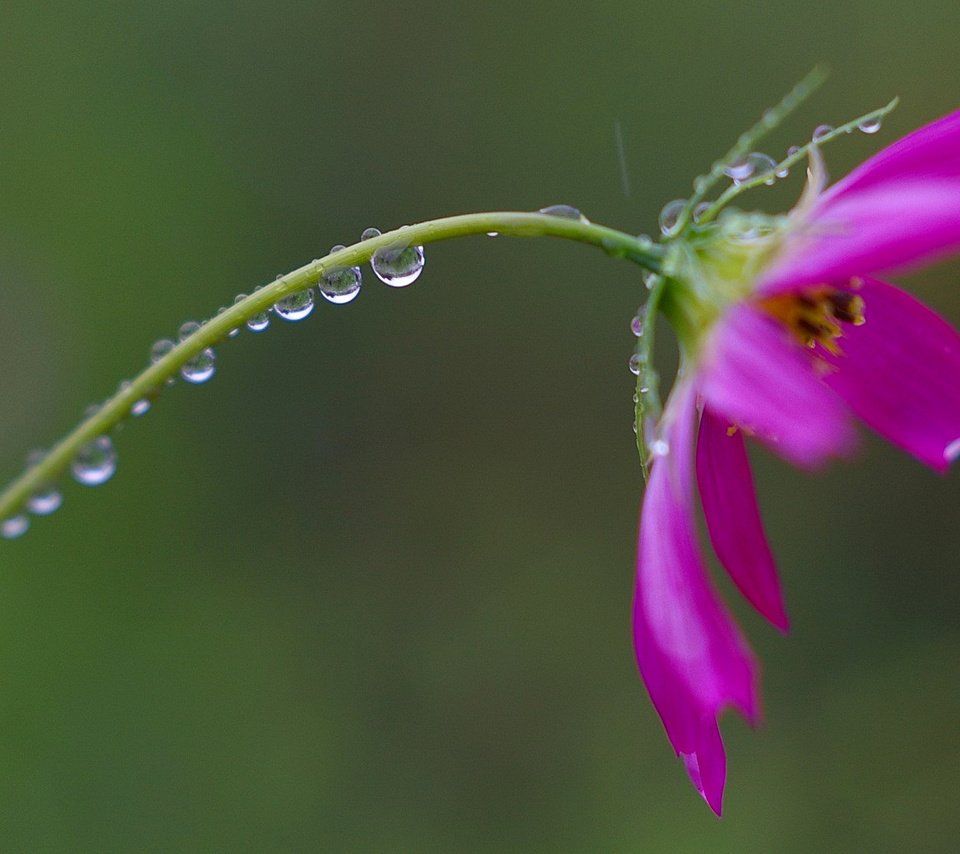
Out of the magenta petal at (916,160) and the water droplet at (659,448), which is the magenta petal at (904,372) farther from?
the water droplet at (659,448)

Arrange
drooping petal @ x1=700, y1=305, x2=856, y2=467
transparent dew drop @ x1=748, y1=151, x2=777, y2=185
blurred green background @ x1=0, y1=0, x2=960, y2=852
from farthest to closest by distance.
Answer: blurred green background @ x1=0, y1=0, x2=960, y2=852 < transparent dew drop @ x1=748, y1=151, x2=777, y2=185 < drooping petal @ x1=700, y1=305, x2=856, y2=467

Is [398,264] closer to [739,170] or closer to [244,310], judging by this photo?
[244,310]

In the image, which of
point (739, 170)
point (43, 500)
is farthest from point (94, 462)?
A: point (739, 170)

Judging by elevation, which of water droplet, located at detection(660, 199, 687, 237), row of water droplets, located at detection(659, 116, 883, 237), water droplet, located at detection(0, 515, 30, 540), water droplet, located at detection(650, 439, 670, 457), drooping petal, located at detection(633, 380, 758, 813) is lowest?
drooping petal, located at detection(633, 380, 758, 813)

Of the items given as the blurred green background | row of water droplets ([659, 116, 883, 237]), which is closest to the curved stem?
row of water droplets ([659, 116, 883, 237])

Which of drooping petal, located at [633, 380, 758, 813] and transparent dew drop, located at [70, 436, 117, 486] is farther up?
transparent dew drop, located at [70, 436, 117, 486]

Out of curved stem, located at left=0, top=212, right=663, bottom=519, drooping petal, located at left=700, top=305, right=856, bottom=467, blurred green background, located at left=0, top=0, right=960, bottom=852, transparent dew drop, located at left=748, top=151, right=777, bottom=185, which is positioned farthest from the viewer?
blurred green background, located at left=0, top=0, right=960, bottom=852

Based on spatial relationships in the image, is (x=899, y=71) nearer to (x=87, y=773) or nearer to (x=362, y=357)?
(x=362, y=357)

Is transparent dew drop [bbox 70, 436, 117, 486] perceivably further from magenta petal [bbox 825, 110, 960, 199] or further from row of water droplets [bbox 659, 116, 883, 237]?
magenta petal [bbox 825, 110, 960, 199]
